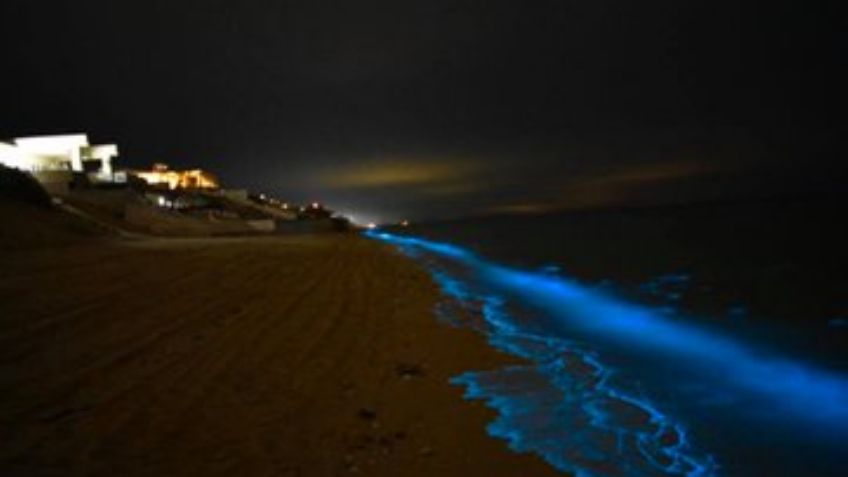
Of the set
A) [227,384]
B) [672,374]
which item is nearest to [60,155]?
[227,384]

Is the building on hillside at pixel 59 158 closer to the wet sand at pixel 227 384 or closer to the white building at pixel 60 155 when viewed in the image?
the white building at pixel 60 155

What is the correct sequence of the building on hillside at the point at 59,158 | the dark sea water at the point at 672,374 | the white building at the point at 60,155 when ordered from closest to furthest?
the dark sea water at the point at 672,374
the building on hillside at the point at 59,158
the white building at the point at 60,155

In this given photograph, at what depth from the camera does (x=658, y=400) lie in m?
7.25

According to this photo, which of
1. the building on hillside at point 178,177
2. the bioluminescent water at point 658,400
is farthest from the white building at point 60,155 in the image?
the bioluminescent water at point 658,400

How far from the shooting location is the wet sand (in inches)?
189

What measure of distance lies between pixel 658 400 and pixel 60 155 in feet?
205

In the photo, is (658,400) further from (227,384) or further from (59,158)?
(59,158)

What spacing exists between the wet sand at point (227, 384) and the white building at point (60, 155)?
137 ft

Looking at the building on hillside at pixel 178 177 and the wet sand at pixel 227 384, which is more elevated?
the building on hillside at pixel 178 177

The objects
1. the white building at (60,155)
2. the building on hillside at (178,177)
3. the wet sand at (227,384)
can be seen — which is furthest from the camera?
the building on hillside at (178,177)

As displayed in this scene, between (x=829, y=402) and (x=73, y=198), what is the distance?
4136 cm

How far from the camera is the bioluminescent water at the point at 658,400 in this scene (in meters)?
5.51

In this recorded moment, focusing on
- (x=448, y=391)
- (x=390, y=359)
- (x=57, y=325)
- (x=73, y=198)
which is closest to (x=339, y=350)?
(x=390, y=359)

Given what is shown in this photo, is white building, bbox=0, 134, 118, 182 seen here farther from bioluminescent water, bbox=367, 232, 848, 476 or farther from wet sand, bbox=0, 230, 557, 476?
bioluminescent water, bbox=367, 232, 848, 476
